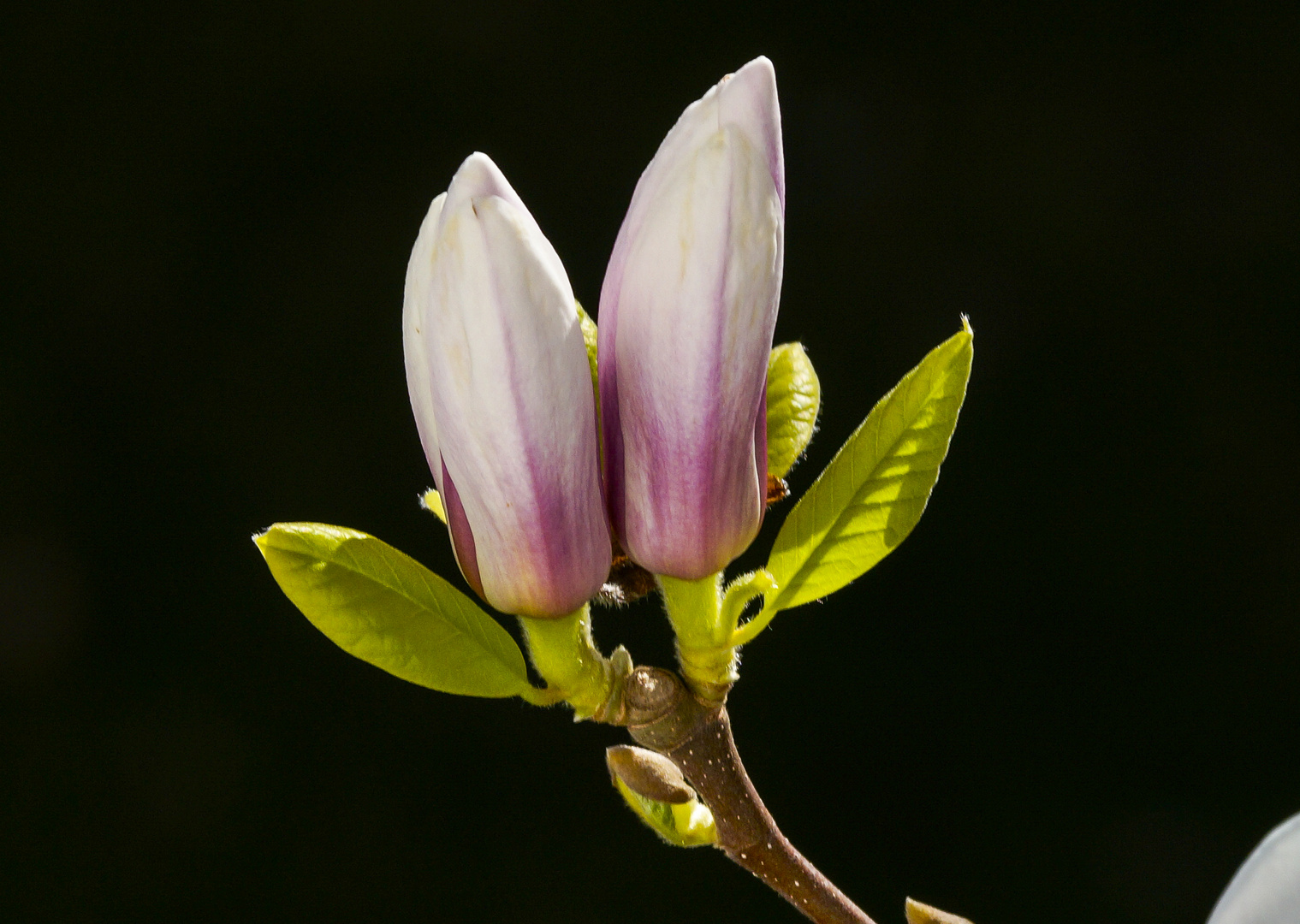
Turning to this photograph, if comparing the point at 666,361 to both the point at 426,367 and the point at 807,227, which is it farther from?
the point at 807,227

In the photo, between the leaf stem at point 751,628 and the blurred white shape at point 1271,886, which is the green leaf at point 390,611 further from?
the blurred white shape at point 1271,886

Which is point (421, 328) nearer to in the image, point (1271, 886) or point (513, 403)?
point (513, 403)

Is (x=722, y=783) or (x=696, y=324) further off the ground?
(x=696, y=324)

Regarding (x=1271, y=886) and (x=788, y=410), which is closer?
(x=1271, y=886)

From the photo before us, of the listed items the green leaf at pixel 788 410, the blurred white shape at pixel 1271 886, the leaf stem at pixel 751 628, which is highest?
the green leaf at pixel 788 410

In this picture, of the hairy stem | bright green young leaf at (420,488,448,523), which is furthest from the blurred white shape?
bright green young leaf at (420,488,448,523)

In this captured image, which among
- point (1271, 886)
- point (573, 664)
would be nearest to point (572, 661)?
point (573, 664)

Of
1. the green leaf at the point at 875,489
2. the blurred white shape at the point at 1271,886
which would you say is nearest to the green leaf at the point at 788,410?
the green leaf at the point at 875,489

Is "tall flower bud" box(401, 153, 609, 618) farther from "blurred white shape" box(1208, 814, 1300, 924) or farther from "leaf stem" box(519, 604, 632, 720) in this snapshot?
"blurred white shape" box(1208, 814, 1300, 924)
